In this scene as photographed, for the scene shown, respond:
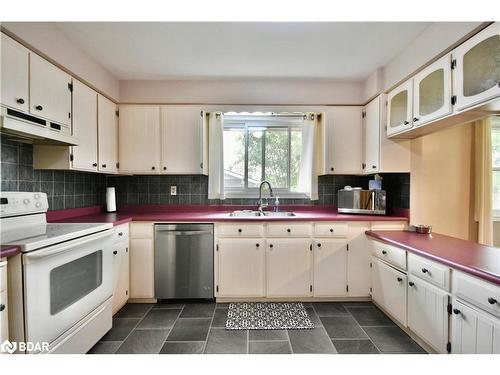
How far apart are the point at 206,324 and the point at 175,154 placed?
175 centimetres

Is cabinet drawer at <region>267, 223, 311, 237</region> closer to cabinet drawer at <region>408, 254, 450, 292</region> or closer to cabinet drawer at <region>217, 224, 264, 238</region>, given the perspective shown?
cabinet drawer at <region>217, 224, 264, 238</region>

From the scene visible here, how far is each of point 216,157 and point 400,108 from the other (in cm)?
189

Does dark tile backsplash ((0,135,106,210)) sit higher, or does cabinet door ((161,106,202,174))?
cabinet door ((161,106,202,174))

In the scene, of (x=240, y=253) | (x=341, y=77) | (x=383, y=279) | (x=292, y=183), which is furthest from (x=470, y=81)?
(x=240, y=253)

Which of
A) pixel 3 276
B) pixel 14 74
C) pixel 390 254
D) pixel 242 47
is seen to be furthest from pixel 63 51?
pixel 390 254

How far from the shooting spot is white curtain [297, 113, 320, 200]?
9.02ft

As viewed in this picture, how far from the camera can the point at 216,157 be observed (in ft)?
9.07

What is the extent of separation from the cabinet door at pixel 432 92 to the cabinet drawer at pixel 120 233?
8.95ft

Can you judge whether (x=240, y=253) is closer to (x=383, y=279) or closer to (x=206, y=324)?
(x=206, y=324)

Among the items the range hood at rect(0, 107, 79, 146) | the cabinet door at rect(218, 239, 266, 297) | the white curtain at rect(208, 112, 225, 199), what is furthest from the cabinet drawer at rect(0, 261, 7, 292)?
the white curtain at rect(208, 112, 225, 199)

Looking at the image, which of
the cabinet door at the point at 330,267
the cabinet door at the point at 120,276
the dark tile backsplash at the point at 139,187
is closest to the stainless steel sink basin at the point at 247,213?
the dark tile backsplash at the point at 139,187

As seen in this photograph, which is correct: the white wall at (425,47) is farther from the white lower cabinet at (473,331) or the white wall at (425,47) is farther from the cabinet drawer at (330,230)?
the white lower cabinet at (473,331)

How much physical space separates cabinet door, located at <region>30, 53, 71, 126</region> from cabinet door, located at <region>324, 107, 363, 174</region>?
2.51 m

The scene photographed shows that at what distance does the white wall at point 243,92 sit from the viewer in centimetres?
269
